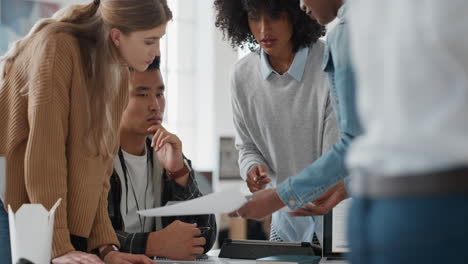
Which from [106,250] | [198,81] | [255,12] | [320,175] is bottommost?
[106,250]

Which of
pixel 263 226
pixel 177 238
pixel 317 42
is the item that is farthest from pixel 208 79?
pixel 177 238

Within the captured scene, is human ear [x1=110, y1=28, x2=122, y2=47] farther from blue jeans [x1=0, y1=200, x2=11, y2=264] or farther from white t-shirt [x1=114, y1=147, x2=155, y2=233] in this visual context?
white t-shirt [x1=114, y1=147, x2=155, y2=233]

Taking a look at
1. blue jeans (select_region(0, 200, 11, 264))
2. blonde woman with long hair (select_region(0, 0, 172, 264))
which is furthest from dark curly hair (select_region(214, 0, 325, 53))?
blue jeans (select_region(0, 200, 11, 264))

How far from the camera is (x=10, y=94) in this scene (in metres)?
1.42

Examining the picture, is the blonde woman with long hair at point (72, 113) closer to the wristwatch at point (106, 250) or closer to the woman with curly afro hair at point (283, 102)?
the wristwatch at point (106, 250)

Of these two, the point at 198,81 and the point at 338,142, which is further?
the point at 198,81

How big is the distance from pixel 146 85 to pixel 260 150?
1.58 ft

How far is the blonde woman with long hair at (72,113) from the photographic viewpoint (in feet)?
4.55

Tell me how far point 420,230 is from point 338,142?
2.19ft

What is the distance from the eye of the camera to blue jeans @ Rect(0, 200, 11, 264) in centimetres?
141

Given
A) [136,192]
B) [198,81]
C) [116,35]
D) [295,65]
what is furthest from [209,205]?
[198,81]

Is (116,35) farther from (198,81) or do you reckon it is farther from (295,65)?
(198,81)

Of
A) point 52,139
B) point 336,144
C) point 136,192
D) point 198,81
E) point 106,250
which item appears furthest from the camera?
point 198,81

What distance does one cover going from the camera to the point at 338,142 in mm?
1296
